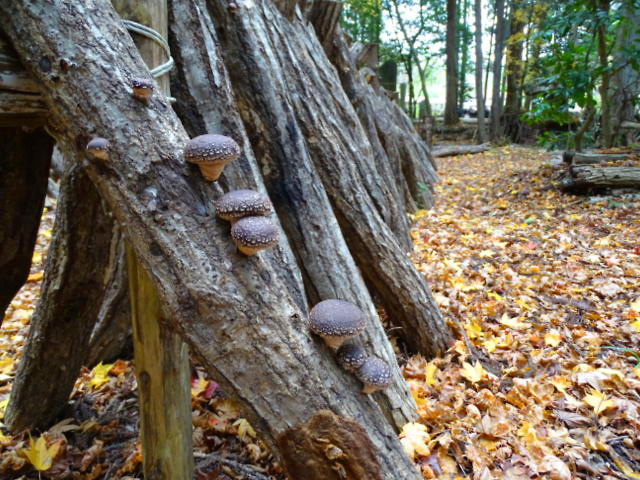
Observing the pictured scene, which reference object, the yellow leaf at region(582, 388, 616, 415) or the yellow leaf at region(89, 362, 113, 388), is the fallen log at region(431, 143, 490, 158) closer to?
the yellow leaf at region(582, 388, 616, 415)

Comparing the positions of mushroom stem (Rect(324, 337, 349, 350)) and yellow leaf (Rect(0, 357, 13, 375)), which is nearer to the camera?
mushroom stem (Rect(324, 337, 349, 350))

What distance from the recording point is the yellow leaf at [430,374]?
10.5ft

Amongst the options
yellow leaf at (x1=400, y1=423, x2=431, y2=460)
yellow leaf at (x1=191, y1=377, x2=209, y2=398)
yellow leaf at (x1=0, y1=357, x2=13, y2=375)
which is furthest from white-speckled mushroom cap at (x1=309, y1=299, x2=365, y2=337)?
yellow leaf at (x1=0, y1=357, x2=13, y2=375)

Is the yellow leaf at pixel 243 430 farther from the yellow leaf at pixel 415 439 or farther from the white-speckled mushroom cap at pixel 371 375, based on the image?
the white-speckled mushroom cap at pixel 371 375

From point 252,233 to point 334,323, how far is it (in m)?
0.59

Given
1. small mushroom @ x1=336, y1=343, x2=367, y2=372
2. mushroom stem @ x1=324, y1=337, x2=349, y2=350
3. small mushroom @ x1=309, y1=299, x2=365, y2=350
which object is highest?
small mushroom @ x1=309, y1=299, x2=365, y2=350

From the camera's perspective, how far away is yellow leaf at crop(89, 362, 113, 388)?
10.8 ft

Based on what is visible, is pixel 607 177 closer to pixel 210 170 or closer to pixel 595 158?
pixel 595 158

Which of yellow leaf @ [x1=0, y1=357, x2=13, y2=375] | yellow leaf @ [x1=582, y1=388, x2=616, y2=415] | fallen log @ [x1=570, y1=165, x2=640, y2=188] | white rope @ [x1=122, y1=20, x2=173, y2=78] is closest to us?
white rope @ [x1=122, y1=20, x2=173, y2=78]

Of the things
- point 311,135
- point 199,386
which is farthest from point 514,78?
point 199,386

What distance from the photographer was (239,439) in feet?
9.08

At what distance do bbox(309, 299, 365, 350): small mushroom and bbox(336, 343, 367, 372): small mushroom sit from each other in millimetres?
45

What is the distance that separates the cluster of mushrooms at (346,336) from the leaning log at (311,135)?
106 centimetres

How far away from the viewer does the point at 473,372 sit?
3.16 metres
